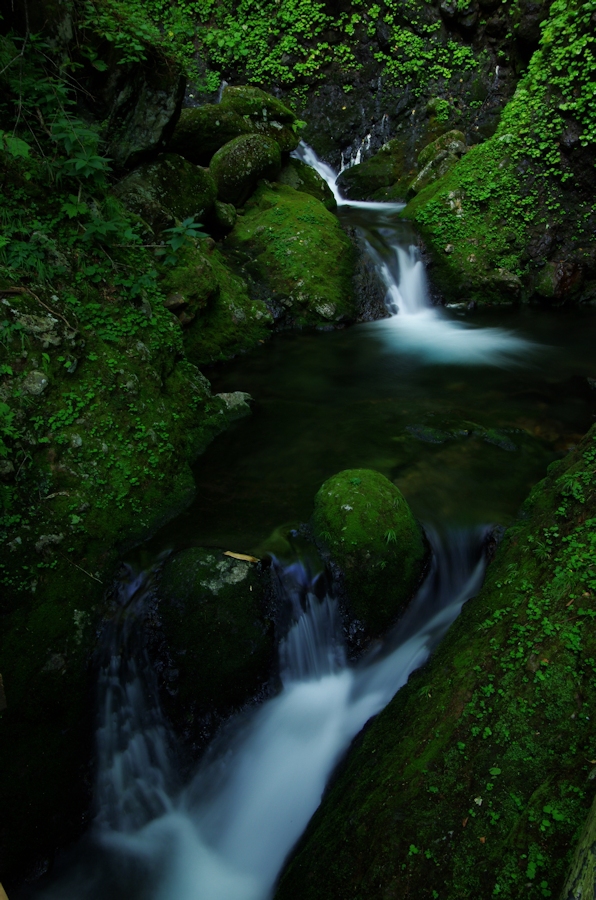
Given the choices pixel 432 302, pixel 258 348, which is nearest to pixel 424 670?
pixel 258 348

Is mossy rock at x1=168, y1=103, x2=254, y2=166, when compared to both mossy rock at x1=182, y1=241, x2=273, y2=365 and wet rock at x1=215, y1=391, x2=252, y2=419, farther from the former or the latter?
wet rock at x1=215, y1=391, x2=252, y2=419

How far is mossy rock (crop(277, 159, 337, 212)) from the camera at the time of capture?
12.1 m

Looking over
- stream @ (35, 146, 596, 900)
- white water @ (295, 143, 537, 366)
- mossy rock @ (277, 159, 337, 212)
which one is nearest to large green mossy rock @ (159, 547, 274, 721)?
stream @ (35, 146, 596, 900)

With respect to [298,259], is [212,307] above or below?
below

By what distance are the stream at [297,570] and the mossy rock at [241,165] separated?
407cm

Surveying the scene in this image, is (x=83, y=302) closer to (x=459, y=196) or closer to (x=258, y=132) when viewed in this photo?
(x=258, y=132)

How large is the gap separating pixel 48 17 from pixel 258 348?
475cm

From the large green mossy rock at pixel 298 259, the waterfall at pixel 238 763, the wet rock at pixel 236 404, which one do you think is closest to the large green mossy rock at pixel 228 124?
the large green mossy rock at pixel 298 259

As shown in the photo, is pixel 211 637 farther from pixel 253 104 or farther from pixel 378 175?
pixel 378 175

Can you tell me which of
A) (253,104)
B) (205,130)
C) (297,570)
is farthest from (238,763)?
(253,104)

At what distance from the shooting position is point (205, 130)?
10172 millimetres

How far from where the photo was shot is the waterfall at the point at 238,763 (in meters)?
3.23

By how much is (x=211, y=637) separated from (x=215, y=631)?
5cm

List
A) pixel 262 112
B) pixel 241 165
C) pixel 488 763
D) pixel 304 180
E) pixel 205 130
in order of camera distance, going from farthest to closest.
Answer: pixel 304 180 < pixel 262 112 < pixel 241 165 < pixel 205 130 < pixel 488 763
